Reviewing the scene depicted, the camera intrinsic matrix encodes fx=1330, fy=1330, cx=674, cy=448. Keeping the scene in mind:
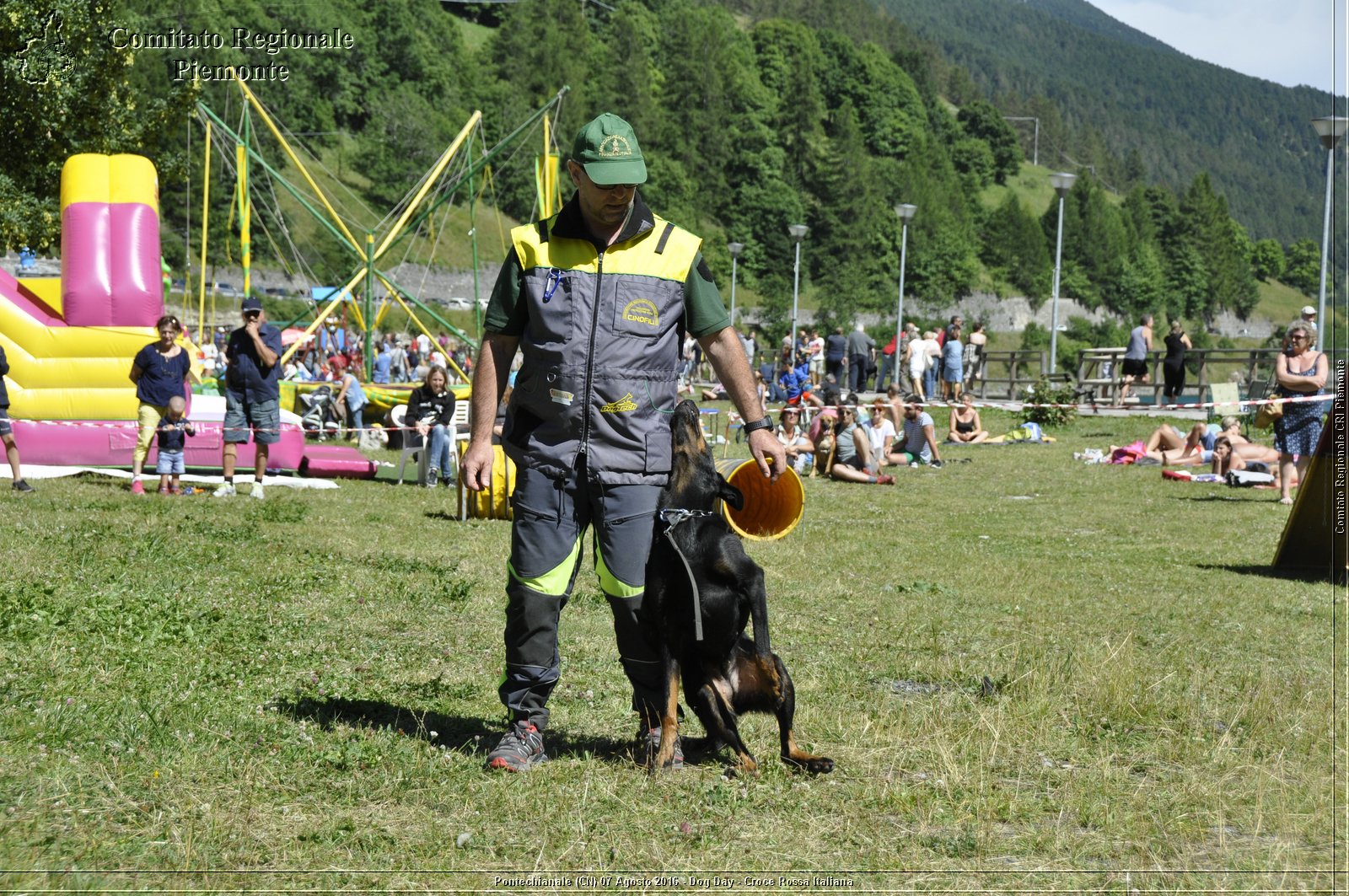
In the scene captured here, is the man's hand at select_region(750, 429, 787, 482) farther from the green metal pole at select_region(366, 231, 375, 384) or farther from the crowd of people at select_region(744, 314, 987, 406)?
the green metal pole at select_region(366, 231, 375, 384)

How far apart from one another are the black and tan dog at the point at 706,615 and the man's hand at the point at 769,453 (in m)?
0.17

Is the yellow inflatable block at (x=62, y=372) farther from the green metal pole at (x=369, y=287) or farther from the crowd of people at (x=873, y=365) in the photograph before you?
the green metal pole at (x=369, y=287)

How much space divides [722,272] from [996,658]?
96.7m

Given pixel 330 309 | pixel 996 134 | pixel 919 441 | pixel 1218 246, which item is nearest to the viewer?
pixel 919 441

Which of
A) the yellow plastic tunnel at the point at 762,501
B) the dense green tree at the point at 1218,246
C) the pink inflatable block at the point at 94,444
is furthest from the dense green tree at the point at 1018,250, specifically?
the yellow plastic tunnel at the point at 762,501

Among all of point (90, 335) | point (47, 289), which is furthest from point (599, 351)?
point (47, 289)

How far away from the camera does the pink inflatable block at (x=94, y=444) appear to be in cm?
1460

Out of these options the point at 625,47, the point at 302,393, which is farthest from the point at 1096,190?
the point at 302,393

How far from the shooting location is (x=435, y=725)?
205 inches

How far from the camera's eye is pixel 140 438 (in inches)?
517

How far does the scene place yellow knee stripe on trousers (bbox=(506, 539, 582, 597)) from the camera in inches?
179

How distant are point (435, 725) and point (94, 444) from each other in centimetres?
1097

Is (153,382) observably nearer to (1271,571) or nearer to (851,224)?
(1271,571)

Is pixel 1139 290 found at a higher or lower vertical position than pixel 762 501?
higher
